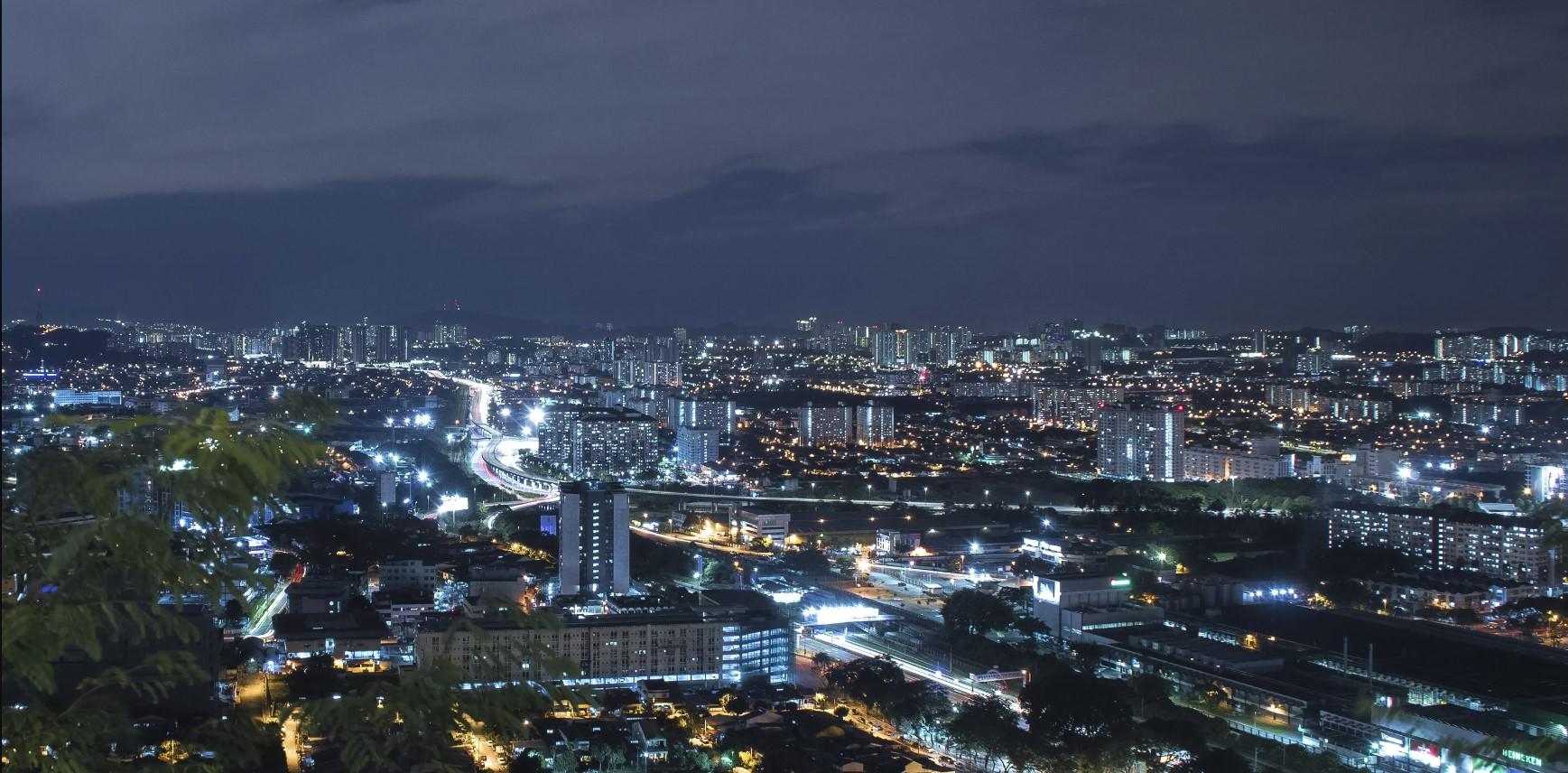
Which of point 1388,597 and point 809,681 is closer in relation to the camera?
point 809,681

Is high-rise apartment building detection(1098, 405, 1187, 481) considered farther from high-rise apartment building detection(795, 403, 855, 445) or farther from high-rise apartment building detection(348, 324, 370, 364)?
high-rise apartment building detection(348, 324, 370, 364)

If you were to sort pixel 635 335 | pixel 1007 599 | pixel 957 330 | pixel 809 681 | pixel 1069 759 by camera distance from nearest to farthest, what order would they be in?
pixel 1069 759
pixel 809 681
pixel 1007 599
pixel 957 330
pixel 635 335

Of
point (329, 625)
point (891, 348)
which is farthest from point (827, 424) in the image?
point (891, 348)

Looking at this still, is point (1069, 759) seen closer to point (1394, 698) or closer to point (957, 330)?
point (1394, 698)

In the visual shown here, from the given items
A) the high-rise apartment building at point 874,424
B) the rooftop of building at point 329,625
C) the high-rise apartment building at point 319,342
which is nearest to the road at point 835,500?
the high-rise apartment building at point 874,424

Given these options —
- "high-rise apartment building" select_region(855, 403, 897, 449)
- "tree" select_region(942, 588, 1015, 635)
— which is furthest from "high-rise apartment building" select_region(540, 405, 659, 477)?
"tree" select_region(942, 588, 1015, 635)

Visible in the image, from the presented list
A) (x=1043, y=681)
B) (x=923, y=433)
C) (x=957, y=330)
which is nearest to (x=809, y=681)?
(x=1043, y=681)
